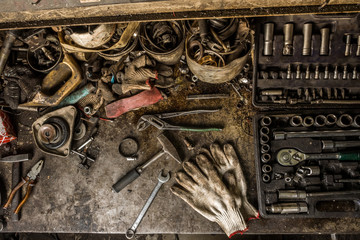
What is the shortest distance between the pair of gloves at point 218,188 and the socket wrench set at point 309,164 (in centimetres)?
16

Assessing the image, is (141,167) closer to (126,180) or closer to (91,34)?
(126,180)

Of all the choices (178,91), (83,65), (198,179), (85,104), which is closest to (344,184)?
(198,179)

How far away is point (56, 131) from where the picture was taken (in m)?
1.91

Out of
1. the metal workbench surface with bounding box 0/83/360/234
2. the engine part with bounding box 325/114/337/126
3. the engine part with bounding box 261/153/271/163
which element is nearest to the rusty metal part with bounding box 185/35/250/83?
the metal workbench surface with bounding box 0/83/360/234

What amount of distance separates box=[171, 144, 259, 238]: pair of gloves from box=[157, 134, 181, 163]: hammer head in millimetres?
91

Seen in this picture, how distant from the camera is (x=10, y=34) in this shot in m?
1.81

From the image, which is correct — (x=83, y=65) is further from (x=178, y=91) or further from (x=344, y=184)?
(x=344, y=184)

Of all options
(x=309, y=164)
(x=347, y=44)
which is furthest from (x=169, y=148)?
(x=347, y=44)

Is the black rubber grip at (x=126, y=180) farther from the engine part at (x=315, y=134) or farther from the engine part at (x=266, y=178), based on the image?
the engine part at (x=315, y=134)

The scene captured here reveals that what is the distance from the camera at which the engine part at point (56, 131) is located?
1.91 m

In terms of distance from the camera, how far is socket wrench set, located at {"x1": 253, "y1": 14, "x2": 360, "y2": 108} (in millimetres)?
1657

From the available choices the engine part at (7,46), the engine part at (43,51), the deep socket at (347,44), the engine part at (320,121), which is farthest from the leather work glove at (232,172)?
the engine part at (7,46)

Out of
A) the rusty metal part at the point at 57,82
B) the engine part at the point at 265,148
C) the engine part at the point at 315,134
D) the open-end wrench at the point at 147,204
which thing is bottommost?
the open-end wrench at the point at 147,204

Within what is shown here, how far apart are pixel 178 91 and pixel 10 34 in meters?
1.31
